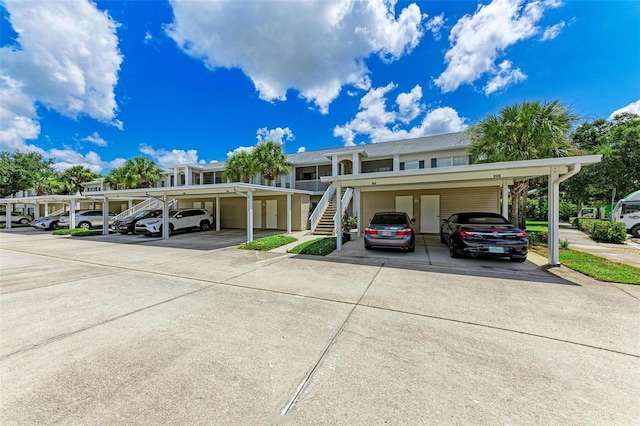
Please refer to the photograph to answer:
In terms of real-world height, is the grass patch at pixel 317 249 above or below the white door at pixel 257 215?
below

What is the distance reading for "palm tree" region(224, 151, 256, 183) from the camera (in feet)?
57.8

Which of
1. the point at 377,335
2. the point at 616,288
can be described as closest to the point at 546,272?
the point at 616,288

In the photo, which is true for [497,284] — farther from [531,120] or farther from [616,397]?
[531,120]

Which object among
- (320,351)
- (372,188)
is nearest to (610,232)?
(372,188)

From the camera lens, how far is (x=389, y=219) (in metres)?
9.07

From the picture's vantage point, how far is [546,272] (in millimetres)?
6230

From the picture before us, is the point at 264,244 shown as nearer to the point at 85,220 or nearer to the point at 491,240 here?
the point at 491,240

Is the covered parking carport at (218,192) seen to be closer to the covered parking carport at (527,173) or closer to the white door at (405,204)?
the covered parking carport at (527,173)

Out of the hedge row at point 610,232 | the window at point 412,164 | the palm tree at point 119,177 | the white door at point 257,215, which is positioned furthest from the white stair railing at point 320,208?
the palm tree at point 119,177

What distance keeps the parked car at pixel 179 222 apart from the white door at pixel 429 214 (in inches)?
576

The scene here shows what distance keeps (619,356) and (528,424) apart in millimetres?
1996

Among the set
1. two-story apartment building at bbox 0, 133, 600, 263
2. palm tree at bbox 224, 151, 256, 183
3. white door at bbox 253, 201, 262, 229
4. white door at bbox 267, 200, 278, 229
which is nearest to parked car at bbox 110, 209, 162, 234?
two-story apartment building at bbox 0, 133, 600, 263

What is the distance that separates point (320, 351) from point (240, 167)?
1680 cm

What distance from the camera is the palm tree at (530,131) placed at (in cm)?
927
